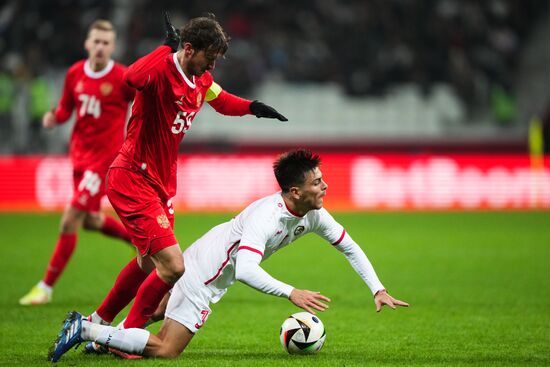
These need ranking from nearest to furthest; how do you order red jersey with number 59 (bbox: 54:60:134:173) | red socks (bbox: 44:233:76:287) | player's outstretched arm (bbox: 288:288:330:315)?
player's outstretched arm (bbox: 288:288:330:315), red socks (bbox: 44:233:76:287), red jersey with number 59 (bbox: 54:60:134:173)

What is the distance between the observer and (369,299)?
28.7 ft

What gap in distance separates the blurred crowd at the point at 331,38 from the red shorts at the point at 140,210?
51.0 ft

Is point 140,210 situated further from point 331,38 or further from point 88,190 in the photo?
point 331,38

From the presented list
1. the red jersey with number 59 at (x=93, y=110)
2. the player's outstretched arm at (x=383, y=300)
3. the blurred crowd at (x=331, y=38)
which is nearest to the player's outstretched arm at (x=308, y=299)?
the player's outstretched arm at (x=383, y=300)

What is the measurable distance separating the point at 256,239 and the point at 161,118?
981 millimetres

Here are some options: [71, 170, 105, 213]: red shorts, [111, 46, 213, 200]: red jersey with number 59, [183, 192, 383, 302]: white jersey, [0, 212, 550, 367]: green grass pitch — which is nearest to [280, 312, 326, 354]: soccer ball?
[0, 212, 550, 367]: green grass pitch

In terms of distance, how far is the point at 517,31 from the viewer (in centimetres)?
2406

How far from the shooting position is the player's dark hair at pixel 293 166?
5684mm

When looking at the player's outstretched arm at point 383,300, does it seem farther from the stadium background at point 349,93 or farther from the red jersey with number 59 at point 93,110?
the stadium background at point 349,93

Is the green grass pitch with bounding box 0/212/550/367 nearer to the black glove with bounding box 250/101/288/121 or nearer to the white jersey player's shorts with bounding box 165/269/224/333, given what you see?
the white jersey player's shorts with bounding box 165/269/224/333

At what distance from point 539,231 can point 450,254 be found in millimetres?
3127

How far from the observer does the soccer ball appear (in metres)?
5.88

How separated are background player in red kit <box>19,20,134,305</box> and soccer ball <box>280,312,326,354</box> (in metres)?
3.23

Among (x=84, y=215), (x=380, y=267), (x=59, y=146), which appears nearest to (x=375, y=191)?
Answer: (x=59, y=146)
